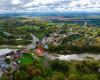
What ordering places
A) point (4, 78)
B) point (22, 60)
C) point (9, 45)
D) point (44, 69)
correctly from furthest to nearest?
1. point (9, 45)
2. point (22, 60)
3. point (44, 69)
4. point (4, 78)

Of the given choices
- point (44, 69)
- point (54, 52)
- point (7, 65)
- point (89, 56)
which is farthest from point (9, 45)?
point (44, 69)

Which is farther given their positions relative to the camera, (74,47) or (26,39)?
(26,39)

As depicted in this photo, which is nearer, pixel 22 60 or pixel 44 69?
pixel 44 69

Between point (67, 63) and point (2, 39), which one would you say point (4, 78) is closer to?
point (67, 63)

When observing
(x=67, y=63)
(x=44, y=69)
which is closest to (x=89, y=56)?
(x=67, y=63)

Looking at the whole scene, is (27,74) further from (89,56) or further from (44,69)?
(89,56)

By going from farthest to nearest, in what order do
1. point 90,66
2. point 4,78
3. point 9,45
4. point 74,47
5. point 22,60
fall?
point 9,45
point 74,47
point 22,60
point 90,66
point 4,78

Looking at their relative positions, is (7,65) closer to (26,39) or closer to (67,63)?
(67,63)

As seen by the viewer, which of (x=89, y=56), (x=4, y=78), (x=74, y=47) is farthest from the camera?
(x=74, y=47)

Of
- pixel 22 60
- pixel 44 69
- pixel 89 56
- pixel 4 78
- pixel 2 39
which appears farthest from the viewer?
pixel 2 39
